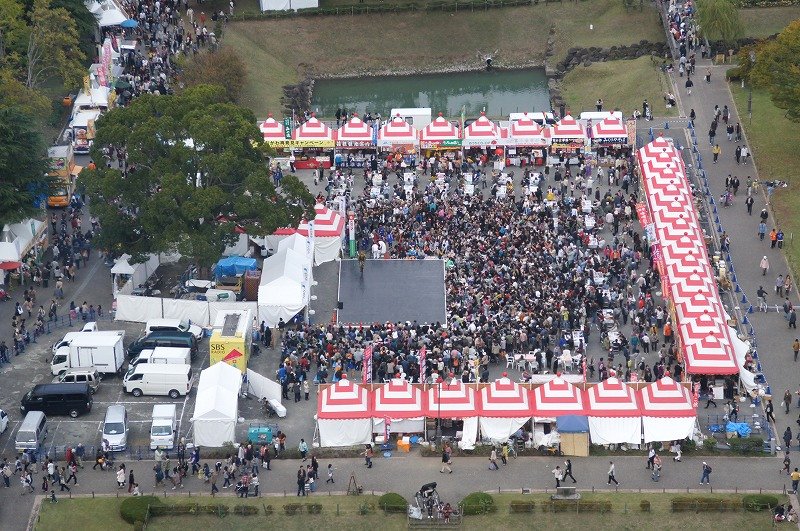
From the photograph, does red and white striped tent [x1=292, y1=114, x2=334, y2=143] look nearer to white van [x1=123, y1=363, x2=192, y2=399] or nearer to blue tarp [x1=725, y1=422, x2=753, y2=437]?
white van [x1=123, y1=363, x2=192, y2=399]

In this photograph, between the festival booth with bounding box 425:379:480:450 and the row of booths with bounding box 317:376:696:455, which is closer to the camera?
the row of booths with bounding box 317:376:696:455

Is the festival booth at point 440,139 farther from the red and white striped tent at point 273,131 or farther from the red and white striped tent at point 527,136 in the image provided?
the red and white striped tent at point 273,131

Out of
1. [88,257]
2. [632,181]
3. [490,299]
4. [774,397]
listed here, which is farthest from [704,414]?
[88,257]

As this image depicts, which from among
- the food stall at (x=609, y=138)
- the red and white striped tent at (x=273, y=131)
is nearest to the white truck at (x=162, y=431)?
the red and white striped tent at (x=273, y=131)

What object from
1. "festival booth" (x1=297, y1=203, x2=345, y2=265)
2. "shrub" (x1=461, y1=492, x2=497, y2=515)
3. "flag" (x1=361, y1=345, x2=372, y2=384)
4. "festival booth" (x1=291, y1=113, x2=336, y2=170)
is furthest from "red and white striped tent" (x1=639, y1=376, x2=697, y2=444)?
"festival booth" (x1=291, y1=113, x2=336, y2=170)

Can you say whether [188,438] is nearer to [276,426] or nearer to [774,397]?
[276,426]

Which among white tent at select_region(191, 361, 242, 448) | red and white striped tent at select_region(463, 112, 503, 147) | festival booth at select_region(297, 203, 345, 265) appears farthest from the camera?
red and white striped tent at select_region(463, 112, 503, 147)
